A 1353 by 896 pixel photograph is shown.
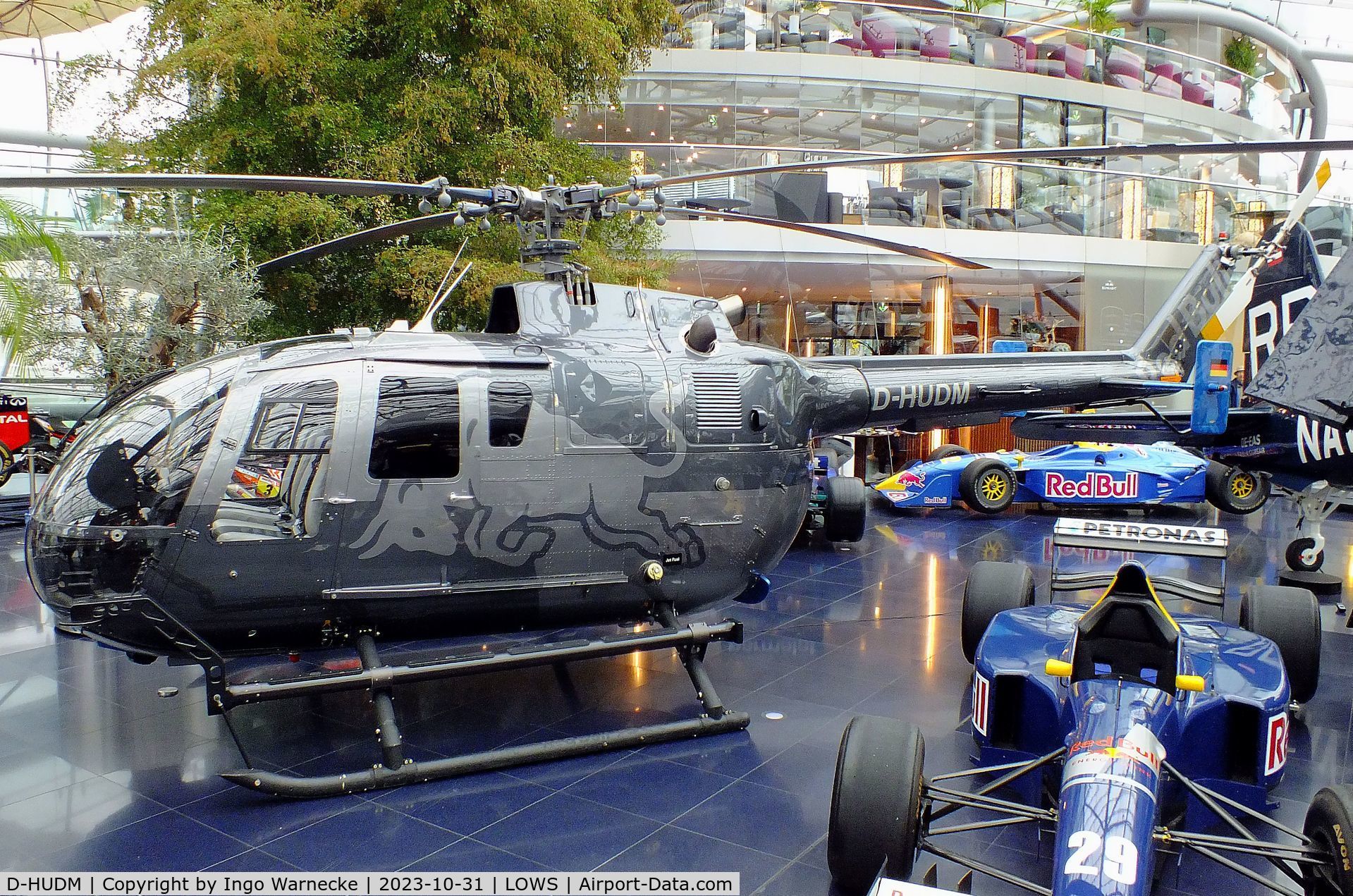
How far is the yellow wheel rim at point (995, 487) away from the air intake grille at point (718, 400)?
7.11 metres

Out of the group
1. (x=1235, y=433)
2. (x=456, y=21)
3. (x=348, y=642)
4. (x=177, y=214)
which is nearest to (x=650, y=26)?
(x=456, y=21)

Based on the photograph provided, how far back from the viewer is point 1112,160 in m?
18.4

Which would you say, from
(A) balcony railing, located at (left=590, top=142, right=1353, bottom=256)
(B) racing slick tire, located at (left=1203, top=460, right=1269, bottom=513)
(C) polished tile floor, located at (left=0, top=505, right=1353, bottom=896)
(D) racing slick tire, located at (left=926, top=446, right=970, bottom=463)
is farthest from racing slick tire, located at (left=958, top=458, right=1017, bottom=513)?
(A) balcony railing, located at (left=590, top=142, right=1353, bottom=256)

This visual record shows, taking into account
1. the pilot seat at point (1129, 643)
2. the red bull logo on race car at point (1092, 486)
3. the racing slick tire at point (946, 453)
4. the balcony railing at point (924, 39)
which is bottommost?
the red bull logo on race car at point (1092, 486)

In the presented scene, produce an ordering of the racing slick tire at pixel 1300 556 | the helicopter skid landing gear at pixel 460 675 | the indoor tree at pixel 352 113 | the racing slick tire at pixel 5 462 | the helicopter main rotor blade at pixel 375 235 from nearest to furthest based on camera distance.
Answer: the helicopter skid landing gear at pixel 460 675
the helicopter main rotor blade at pixel 375 235
the racing slick tire at pixel 1300 556
the indoor tree at pixel 352 113
the racing slick tire at pixel 5 462

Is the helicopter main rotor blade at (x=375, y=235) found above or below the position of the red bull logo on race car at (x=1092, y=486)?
above

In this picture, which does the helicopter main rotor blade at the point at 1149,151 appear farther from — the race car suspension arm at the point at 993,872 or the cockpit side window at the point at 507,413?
the race car suspension arm at the point at 993,872

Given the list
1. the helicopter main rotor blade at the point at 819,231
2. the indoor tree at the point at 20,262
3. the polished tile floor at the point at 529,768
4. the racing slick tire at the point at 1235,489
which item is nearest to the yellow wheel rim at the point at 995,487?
the racing slick tire at the point at 1235,489

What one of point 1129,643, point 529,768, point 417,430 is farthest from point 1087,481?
point 417,430

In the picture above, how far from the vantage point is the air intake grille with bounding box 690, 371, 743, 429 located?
219 inches

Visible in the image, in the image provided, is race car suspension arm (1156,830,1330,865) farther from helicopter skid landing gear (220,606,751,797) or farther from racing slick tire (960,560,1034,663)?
racing slick tire (960,560,1034,663)

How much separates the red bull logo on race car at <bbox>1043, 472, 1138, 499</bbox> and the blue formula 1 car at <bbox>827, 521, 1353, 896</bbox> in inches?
273

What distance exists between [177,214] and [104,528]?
6.17m

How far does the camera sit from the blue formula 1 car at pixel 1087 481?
11516 mm
